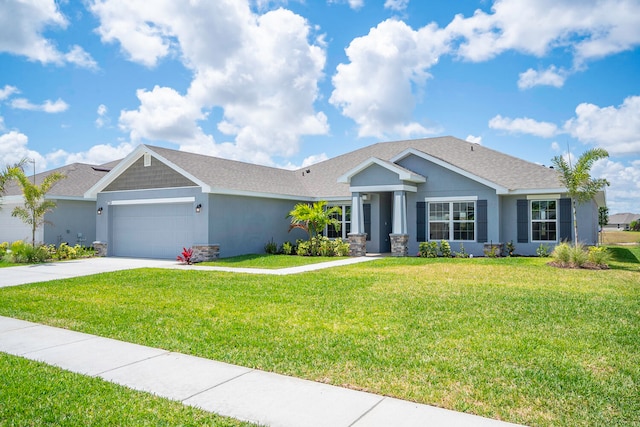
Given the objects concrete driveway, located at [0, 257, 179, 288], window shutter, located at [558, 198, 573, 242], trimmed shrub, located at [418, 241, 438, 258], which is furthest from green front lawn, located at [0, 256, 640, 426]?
trimmed shrub, located at [418, 241, 438, 258]

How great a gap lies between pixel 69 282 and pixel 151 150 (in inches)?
328

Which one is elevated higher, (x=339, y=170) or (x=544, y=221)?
(x=339, y=170)

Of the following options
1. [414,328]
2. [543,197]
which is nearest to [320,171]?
[543,197]

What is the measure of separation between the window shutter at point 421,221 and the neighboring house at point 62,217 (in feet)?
52.1

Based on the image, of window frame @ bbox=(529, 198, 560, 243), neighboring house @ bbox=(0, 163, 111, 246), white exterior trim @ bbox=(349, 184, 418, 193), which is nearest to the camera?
window frame @ bbox=(529, 198, 560, 243)

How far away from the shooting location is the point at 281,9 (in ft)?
52.5

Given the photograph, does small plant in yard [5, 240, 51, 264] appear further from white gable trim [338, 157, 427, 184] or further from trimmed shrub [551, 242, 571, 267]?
trimmed shrub [551, 242, 571, 267]

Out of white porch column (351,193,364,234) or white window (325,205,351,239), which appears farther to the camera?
white window (325,205,351,239)

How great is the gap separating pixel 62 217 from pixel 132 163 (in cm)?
570

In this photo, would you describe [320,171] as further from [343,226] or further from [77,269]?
[77,269]

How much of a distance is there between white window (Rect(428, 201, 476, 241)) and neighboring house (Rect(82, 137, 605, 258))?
0.14 ft

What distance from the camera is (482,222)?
1839cm

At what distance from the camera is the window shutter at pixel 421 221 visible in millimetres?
19672

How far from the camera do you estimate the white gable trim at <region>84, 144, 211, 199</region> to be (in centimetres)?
1797
